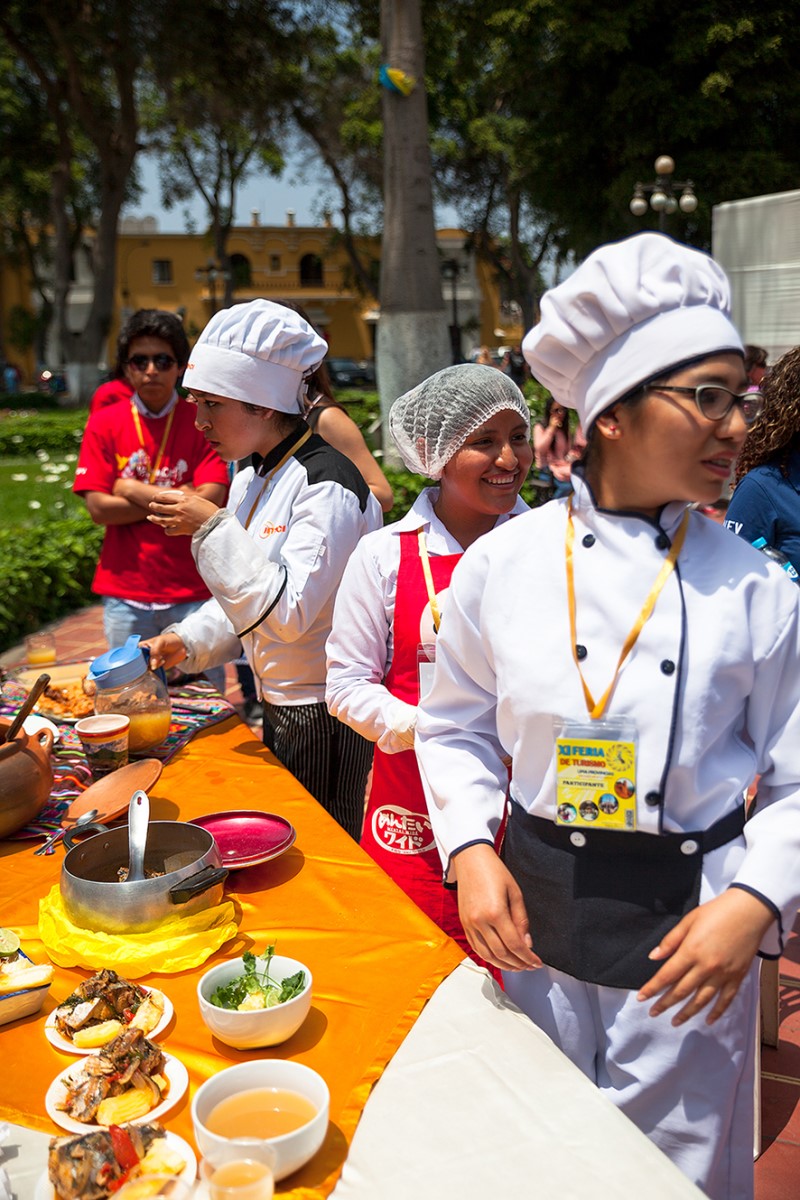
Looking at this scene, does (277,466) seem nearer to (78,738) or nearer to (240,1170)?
(78,738)

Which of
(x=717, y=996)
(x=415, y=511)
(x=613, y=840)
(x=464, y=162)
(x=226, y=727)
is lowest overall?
(x=226, y=727)

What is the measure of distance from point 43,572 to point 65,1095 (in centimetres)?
723

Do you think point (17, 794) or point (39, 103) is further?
point (39, 103)

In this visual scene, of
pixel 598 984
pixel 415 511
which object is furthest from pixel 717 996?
pixel 415 511

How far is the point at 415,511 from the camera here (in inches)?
99.7

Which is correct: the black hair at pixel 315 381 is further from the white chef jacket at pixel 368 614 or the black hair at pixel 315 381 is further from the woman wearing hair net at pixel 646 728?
the woman wearing hair net at pixel 646 728

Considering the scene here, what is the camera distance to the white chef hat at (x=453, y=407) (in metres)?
2.33

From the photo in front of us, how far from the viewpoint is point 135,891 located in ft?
6.09

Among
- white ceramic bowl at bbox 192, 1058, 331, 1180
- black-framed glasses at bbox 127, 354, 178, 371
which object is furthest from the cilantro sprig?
black-framed glasses at bbox 127, 354, 178, 371

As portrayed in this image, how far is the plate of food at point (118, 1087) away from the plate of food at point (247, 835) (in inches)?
22.2

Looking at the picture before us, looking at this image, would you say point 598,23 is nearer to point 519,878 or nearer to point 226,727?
point 226,727

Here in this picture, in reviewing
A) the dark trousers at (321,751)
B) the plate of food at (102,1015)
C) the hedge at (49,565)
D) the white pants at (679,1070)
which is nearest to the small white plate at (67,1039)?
the plate of food at (102,1015)

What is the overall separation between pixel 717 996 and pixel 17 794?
5.22ft

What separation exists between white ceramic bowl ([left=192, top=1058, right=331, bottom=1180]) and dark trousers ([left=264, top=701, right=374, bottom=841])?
1.51 meters
